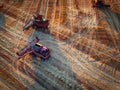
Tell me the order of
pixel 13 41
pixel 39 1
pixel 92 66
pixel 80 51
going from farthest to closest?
1. pixel 39 1
2. pixel 13 41
3. pixel 80 51
4. pixel 92 66

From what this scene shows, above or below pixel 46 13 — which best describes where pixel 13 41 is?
below

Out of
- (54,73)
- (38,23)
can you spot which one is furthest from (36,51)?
(38,23)

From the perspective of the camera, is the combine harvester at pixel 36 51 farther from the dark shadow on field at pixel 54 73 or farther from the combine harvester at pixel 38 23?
the combine harvester at pixel 38 23

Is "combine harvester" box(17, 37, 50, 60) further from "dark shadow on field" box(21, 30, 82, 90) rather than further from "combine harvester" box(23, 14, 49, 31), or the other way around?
"combine harvester" box(23, 14, 49, 31)

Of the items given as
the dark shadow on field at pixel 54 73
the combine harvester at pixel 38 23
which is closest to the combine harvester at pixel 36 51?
the dark shadow on field at pixel 54 73

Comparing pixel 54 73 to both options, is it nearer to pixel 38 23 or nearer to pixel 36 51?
pixel 36 51

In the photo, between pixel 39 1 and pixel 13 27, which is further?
pixel 39 1

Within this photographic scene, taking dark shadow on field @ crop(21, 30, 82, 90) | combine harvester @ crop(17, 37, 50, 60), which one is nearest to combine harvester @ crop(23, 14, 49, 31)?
dark shadow on field @ crop(21, 30, 82, 90)

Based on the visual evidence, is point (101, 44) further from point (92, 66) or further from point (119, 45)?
point (92, 66)

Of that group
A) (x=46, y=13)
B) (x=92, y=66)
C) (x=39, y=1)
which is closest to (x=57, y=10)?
(x=46, y=13)
